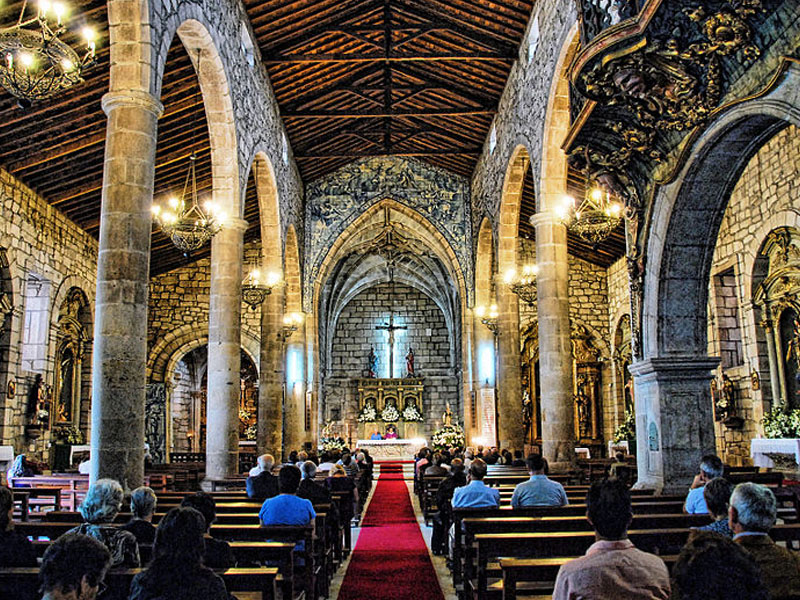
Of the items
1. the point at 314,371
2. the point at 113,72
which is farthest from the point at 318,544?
the point at 314,371

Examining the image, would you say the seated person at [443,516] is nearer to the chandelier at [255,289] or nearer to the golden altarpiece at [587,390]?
the chandelier at [255,289]

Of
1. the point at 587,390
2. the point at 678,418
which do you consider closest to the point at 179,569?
the point at 678,418

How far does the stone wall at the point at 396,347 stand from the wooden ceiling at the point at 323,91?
12.5 m

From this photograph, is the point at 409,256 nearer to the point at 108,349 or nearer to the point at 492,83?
the point at 492,83

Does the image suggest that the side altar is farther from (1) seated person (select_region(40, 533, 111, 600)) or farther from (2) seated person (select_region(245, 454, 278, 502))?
(1) seated person (select_region(40, 533, 111, 600))

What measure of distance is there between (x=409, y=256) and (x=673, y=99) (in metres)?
22.3

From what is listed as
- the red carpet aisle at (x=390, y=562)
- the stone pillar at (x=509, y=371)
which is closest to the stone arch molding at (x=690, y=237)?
the red carpet aisle at (x=390, y=562)

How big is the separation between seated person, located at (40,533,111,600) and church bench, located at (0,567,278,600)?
1.11 metres

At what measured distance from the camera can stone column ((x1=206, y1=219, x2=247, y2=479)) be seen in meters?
11.3

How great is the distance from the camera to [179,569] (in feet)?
9.30

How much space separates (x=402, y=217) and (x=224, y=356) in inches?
494

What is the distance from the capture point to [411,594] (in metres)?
6.39

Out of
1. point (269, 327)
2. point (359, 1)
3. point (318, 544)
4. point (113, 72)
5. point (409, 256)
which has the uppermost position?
point (359, 1)

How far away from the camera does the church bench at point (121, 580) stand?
11.4 ft
